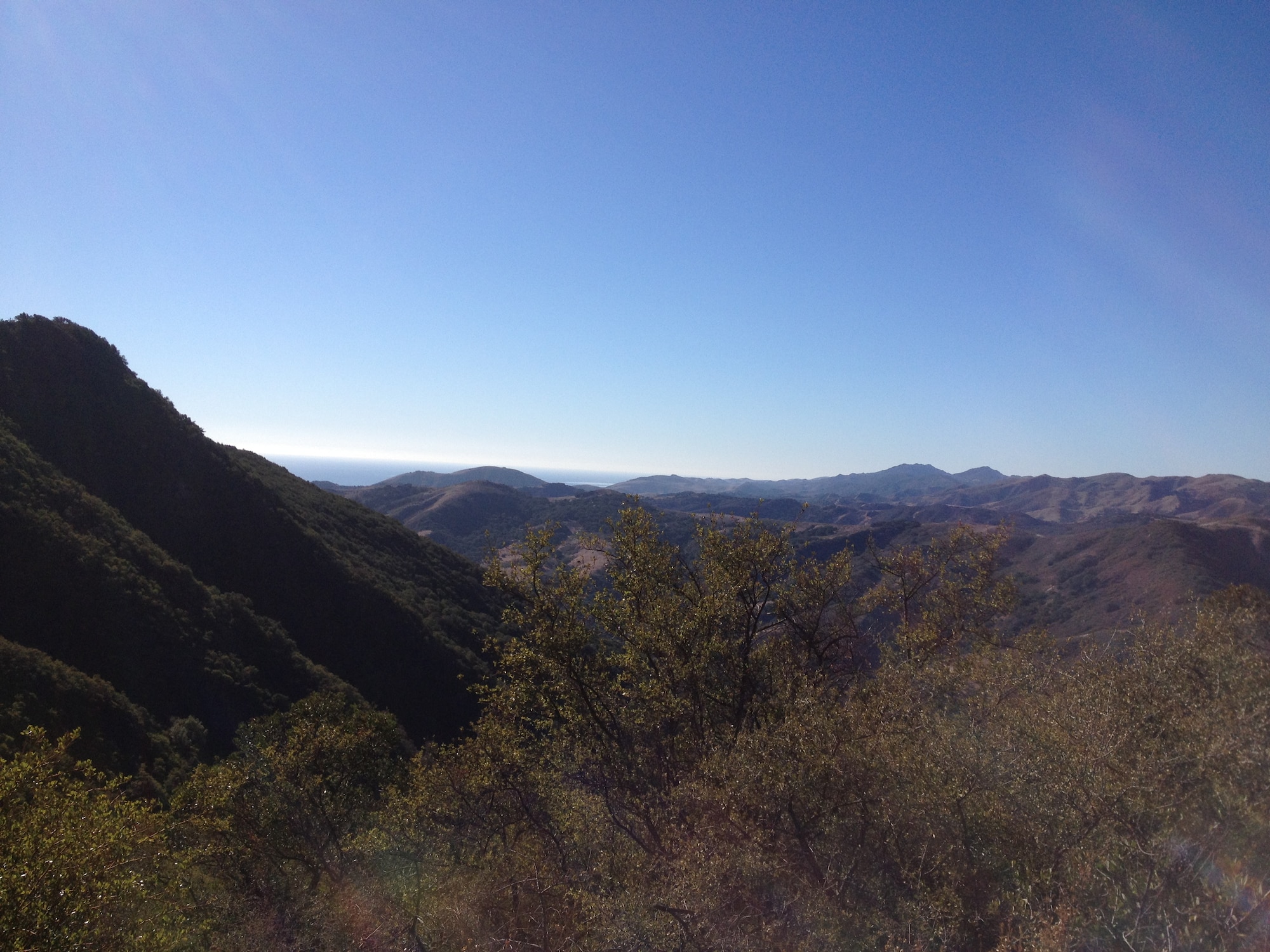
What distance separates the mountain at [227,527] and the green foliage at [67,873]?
34336 mm

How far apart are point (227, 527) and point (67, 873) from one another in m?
47.3

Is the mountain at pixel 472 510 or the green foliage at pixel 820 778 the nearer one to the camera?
the green foliage at pixel 820 778

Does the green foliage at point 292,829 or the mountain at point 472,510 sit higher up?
the mountain at point 472,510

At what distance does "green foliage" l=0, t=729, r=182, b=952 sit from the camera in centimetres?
622

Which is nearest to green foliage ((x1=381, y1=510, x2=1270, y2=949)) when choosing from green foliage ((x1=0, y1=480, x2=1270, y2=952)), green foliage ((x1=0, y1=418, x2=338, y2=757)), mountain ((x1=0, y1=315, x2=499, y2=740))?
green foliage ((x1=0, y1=480, x2=1270, y2=952))

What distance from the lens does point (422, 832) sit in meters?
15.1

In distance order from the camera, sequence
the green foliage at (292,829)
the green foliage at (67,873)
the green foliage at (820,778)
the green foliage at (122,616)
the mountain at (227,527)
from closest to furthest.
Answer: the green foliage at (67,873)
the green foliage at (820,778)
the green foliage at (292,829)
the green foliage at (122,616)
the mountain at (227,527)

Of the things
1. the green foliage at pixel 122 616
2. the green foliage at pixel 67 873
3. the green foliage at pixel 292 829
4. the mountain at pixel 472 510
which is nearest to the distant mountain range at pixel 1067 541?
the mountain at pixel 472 510

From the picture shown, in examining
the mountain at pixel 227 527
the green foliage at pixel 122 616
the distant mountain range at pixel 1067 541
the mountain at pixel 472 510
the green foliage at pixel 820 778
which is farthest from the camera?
the mountain at pixel 472 510

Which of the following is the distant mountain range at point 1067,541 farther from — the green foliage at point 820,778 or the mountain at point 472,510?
the green foliage at point 820,778

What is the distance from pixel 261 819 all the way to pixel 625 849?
40.1ft

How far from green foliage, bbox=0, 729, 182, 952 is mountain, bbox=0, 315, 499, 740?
113 feet

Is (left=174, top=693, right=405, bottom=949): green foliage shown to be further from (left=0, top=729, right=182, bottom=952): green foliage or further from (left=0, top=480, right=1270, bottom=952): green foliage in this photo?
(left=0, top=729, right=182, bottom=952): green foliage

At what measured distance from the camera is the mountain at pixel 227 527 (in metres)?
42.3
